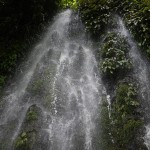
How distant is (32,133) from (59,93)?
185 centimetres

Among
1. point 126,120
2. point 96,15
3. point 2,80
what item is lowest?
point 126,120

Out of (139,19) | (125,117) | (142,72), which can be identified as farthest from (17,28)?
(125,117)

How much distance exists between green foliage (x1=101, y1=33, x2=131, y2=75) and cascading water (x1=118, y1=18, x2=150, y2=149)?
0.32 metres

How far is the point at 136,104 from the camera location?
8.73 m

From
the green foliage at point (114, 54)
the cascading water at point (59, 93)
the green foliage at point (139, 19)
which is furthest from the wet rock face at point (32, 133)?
the green foliage at point (139, 19)

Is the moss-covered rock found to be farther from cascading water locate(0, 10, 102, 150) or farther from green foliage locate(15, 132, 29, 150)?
green foliage locate(15, 132, 29, 150)

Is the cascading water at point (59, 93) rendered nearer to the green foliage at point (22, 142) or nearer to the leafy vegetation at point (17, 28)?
the green foliage at point (22, 142)

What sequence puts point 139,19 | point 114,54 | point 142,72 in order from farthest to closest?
1. point 139,19
2. point 114,54
3. point 142,72

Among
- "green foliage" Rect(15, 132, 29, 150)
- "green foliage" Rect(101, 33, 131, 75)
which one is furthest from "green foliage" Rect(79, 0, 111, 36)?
"green foliage" Rect(15, 132, 29, 150)

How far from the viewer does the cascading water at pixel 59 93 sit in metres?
8.39

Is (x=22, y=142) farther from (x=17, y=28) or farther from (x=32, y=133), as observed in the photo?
(x=17, y=28)

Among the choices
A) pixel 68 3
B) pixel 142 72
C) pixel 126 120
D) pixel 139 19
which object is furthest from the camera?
pixel 68 3

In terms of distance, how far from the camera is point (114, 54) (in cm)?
1034

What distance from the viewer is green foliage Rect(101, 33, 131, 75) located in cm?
993
